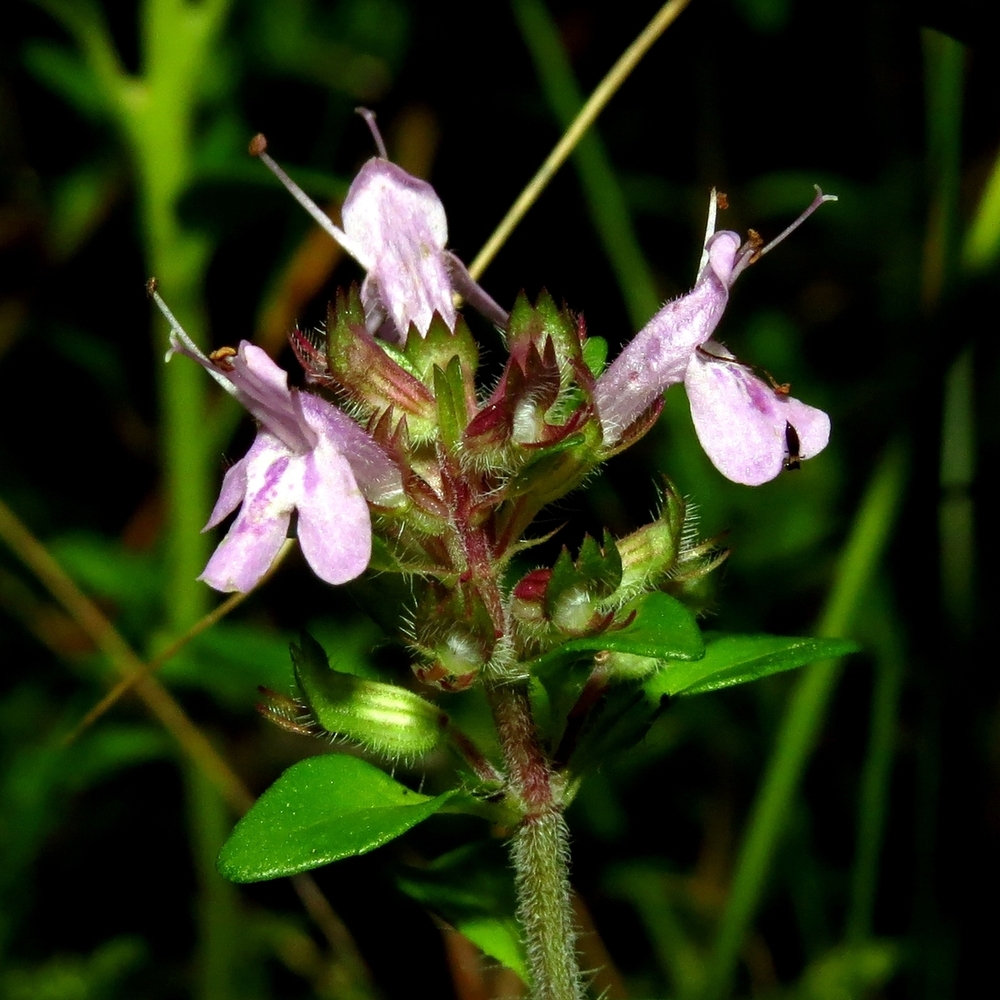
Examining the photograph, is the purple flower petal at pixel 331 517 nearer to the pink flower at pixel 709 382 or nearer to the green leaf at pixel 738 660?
the pink flower at pixel 709 382

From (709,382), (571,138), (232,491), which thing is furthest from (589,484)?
(232,491)

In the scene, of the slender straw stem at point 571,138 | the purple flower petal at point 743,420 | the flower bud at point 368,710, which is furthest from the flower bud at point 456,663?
the slender straw stem at point 571,138

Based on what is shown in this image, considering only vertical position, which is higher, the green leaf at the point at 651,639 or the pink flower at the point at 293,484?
the pink flower at the point at 293,484

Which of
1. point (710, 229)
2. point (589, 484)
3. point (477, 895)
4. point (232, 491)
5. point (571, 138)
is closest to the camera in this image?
point (232, 491)

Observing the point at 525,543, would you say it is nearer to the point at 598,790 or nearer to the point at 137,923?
the point at 598,790

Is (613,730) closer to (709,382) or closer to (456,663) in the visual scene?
(456,663)

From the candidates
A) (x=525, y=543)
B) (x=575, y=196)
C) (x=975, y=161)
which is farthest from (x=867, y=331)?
(x=525, y=543)

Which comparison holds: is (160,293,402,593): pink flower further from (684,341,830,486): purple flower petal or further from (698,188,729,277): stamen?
(698,188,729,277): stamen
